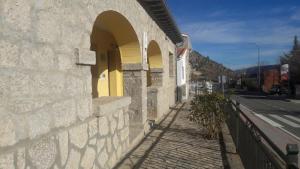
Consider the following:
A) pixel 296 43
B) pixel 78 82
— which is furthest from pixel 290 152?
pixel 296 43

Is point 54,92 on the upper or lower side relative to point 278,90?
upper

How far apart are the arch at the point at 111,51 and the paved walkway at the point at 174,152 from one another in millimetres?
1651

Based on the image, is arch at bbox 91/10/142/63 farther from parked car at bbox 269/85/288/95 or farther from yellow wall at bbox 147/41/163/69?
parked car at bbox 269/85/288/95

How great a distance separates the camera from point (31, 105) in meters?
3.02

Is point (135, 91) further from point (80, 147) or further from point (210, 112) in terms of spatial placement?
point (80, 147)

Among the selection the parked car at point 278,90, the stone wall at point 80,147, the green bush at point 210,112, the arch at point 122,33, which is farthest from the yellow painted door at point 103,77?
the parked car at point 278,90

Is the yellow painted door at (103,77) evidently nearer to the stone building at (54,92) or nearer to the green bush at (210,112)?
the green bush at (210,112)

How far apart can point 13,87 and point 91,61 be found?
1667mm

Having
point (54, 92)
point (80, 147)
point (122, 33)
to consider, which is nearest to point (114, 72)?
point (122, 33)

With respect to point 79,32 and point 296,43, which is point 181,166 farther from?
point 296,43

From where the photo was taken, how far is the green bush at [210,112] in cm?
819

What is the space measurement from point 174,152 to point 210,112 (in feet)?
6.05

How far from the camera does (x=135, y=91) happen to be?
8.32 metres

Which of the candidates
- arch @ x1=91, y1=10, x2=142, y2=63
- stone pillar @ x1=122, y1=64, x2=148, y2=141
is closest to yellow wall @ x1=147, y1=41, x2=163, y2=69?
arch @ x1=91, y1=10, x2=142, y2=63
